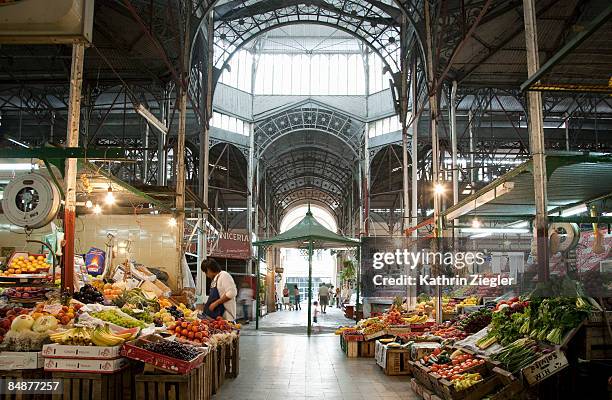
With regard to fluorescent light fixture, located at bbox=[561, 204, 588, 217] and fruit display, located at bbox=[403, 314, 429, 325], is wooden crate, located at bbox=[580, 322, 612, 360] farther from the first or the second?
fluorescent light fixture, located at bbox=[561, 204, 588, 217]

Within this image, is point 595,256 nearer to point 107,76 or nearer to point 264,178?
point 107,76

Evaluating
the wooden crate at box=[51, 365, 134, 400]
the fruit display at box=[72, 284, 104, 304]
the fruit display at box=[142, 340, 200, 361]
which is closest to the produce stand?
the fruit display at box=[142, 340, 200, 361]

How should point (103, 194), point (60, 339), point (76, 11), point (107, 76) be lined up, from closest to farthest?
point (76, 11), point (60, 339), point (103, 194), point (107, 76)

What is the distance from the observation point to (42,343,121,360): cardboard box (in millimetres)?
5105

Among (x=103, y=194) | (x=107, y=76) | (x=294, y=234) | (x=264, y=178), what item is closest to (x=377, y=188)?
(x=264, y=178)

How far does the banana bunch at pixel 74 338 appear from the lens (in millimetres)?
5223

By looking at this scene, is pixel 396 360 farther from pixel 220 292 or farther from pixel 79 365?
pixel 79 365

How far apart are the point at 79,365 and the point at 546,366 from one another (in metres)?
4.17

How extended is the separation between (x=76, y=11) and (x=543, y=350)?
516cm

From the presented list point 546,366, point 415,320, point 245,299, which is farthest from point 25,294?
point 245,299

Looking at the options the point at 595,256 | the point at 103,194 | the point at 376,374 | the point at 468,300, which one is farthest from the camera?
the point at 468,300

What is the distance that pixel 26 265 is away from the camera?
845 centimetres

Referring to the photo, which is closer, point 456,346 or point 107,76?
point 456,346

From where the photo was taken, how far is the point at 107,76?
670 inches
